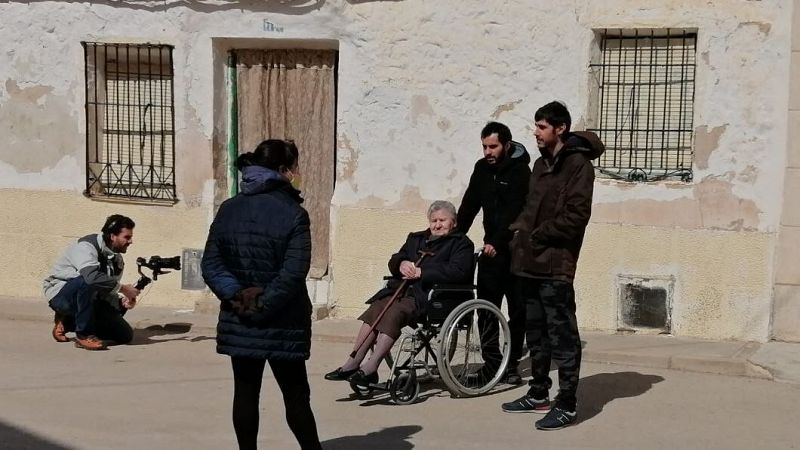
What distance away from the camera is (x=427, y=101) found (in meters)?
11.2

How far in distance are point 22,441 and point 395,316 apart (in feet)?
7.54

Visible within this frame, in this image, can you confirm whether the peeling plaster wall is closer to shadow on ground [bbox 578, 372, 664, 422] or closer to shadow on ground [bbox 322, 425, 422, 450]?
shadow on ground [bbox 578, 372, 664, 422]

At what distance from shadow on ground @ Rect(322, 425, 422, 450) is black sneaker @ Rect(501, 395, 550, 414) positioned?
0.66m

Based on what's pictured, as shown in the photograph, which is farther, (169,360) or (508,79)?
(508,79)

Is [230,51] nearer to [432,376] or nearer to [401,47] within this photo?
[401,47]

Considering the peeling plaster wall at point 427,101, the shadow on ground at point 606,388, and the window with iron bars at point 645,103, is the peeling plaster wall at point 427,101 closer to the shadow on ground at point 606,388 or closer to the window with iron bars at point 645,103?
the window with iron bars at point 645,103

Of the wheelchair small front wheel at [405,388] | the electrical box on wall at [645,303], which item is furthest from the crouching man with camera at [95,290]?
the electrical box on wall at [645,303]

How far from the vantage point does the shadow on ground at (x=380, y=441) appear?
7391mm

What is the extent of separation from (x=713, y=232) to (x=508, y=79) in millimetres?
1988

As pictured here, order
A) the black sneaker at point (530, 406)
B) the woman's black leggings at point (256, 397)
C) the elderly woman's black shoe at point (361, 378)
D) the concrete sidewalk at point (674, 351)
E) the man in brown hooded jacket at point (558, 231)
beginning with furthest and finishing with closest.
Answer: the concrete sidewalk at point (674, 351)
the elderly woman's black shoe at point (361, 378)
the black sneaker at point (530, 406)
the man in brown hooded jacket at point (558, 231)
the woman's black leggings at point (256, 397)

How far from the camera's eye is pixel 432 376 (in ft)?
28.7

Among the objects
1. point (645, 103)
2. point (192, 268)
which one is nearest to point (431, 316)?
point (645, 103)

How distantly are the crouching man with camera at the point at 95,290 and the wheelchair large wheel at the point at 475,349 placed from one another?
2.85 metres

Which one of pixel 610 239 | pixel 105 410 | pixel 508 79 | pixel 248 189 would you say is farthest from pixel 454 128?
pixel 248 189
